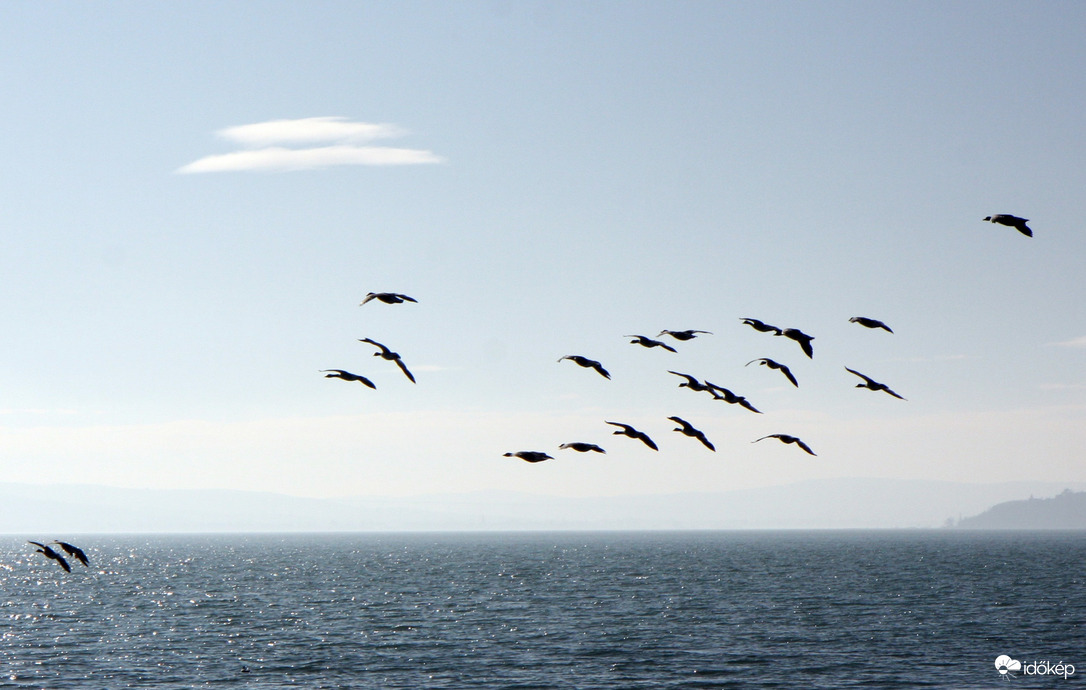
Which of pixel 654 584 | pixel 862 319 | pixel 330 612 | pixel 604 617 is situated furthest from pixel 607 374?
pixel 654 584

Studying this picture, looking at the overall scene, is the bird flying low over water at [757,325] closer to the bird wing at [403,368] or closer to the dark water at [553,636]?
the bird wing at [403,368]

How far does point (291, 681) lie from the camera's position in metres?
76.1

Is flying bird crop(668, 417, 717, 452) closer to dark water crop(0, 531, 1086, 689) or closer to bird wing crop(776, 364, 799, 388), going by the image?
bird wing crop(776, 364, 799, 388)

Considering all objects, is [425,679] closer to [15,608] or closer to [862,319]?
[862,319]

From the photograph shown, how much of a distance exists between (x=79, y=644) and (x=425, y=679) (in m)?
40.1

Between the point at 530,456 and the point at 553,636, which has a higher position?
the point at 530,456

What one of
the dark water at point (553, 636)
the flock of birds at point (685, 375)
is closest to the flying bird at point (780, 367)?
the flock of birds at point (685, 375)
